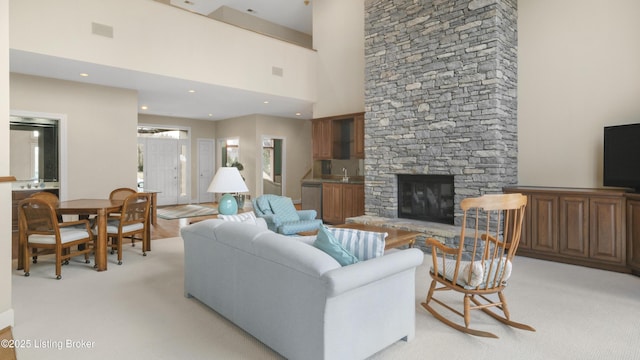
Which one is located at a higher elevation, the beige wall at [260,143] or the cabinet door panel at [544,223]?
the beige wall at [260,143]

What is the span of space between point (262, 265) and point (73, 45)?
4.50 meters

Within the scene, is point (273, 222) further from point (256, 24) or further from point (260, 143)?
point (256, 24)

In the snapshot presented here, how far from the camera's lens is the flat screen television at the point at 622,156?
407 cm

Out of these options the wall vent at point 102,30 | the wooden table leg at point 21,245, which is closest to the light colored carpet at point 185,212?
the wooden table leg at point 21,245

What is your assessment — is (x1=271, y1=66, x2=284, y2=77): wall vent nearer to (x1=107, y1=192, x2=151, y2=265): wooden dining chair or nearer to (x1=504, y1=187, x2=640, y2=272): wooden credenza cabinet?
(x1=107, y1=192, x2=151, y2=265): wooden dining chair

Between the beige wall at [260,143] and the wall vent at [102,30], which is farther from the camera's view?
the beige wall at [260,143]

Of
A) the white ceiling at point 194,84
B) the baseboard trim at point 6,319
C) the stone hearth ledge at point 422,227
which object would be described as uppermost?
the white ceiling at point 194,84

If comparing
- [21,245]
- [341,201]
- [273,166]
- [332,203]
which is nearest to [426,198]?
[341,201]

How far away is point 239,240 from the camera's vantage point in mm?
2545

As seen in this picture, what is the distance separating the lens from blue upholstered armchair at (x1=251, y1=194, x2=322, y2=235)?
453 cm

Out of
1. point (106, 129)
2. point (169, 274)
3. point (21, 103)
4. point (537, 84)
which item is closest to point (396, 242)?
point (169, 274)

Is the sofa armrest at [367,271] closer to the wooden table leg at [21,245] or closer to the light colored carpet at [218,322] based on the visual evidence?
the light colored carpet at [218,322]

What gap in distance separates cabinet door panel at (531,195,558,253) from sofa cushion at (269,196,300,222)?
313 centimetres

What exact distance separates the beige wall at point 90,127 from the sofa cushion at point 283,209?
364 centimetres
